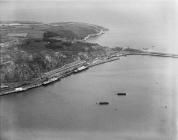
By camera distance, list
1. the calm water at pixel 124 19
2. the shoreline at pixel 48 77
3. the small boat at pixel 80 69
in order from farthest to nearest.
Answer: the calm water at pixel 124 19
the small boat at pixel 80 69
the shoreline at pixel 48 77

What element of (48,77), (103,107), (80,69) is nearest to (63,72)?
(80,69)

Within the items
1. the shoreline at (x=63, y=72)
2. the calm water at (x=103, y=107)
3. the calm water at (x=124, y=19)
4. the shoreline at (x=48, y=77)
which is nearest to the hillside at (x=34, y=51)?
the shoreline at (x=63, y=72)

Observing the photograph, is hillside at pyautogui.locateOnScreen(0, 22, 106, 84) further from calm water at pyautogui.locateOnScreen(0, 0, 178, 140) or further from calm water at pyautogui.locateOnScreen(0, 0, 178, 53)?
calm water at pyautogui.locateOnScreen(0, 0, 178, 53)

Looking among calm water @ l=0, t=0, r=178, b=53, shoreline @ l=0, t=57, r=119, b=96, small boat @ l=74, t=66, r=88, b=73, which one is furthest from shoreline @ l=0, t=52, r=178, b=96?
calm water @ l=0, t=0, r=178, b=53

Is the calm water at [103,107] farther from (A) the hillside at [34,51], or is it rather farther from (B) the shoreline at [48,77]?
(A) the hillside at [34,51]

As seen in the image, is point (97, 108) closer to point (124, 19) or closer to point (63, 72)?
point (63, 72)

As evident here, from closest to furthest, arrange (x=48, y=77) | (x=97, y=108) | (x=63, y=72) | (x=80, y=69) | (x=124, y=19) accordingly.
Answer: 1. (x=97, y=108)
2. (x=48, y=77)
3. (x=63, y=72)
4. (x=80, y=69)
5. (x=124, y=19)

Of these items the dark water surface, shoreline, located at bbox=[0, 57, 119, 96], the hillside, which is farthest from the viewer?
the hillside

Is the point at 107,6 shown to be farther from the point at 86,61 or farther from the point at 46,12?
the point at 86,61

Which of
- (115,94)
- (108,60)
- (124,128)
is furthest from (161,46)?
(124,128)
